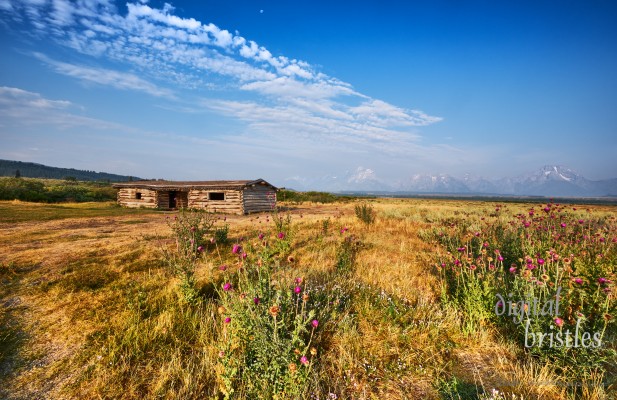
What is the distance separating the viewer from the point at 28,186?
30.8 m

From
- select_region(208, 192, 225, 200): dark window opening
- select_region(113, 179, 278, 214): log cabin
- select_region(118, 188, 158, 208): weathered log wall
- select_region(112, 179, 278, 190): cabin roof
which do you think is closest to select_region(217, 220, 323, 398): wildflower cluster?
select_region(113, 179, 278, 214): log cabin

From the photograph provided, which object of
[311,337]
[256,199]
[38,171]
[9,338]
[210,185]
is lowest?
[9,338]

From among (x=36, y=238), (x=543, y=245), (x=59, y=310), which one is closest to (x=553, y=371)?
(x=543, y=245)

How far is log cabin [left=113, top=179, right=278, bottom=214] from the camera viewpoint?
21.2 metres

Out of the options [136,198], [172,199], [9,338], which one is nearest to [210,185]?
[172,199]

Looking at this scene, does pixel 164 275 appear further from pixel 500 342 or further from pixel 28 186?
pixel 28 186

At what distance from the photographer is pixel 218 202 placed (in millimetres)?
21906

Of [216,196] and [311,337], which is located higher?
[216,196]

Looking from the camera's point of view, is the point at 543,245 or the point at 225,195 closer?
the point at 543,245

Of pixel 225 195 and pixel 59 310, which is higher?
pixel 225 195

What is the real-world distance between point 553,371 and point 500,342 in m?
0.62

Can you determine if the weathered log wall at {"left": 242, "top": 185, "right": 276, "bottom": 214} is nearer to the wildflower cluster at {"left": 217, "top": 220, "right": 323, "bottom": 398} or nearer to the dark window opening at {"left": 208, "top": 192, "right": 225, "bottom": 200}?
the dark window opening at {"left": 208, "top": 192, "right": 225, "bottom": 200}

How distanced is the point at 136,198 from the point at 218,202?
374 inches

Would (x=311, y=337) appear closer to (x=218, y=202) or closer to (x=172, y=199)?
(x=218, y=202)
